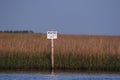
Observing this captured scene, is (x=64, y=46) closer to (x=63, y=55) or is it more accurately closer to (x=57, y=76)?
(x=63, y=55)

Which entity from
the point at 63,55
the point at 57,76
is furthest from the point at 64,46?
the point at 57,76

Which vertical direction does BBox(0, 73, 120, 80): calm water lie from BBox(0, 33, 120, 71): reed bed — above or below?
below

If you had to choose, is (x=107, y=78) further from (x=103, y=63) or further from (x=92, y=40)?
(x=92, y=40)

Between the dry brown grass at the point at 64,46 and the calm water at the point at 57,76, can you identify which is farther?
the dry brown grass at the point at 64,46

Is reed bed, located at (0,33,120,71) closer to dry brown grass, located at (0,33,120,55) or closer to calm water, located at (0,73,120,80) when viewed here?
dry brown grass, located at (0,33,120,55)

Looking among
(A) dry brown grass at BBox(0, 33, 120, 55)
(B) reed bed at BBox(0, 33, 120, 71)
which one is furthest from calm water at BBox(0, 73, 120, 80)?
(A) dry brown grass at BBox(0, 33, 120, 55)

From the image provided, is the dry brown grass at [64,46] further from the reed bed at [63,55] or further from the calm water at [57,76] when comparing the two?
the calm water at [57,76]

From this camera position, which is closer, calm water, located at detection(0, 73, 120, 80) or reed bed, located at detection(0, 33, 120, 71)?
calm water, located at detection(0, 73, 120, 80)

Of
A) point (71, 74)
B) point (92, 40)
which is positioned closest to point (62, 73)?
point (71, 74)

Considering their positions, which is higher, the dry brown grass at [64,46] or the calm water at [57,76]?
the dry brown grass at [64,46]

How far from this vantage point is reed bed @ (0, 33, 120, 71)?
4178 centimetres

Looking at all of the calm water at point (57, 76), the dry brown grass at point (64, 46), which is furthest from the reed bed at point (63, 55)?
the calm water at point (57, 76)

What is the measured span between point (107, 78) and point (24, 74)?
14.7 feet

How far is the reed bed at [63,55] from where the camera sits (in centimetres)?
4178
